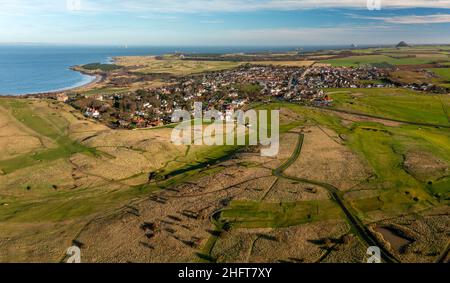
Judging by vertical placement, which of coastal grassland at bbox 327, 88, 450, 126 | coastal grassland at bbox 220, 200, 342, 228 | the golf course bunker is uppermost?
coastal grassland at bbox 327, 88, 450, 126

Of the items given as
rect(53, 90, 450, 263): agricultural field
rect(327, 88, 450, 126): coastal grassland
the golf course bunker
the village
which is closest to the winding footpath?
rect(53, 90, 450, 263): agricultural field

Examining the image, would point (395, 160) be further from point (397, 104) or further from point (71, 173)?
point (397, 104)

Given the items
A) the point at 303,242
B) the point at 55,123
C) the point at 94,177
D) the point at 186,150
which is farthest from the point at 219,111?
the point at 303,242

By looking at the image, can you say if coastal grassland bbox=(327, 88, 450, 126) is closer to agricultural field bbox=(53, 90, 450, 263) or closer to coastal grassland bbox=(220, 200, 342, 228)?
agricultural field bbox=(53, 90, 450, 263)

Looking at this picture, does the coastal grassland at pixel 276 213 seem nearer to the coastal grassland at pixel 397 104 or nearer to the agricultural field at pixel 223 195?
the agricultural field at pixel 223 195

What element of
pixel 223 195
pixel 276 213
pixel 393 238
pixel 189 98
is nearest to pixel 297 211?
pixel 276 213
